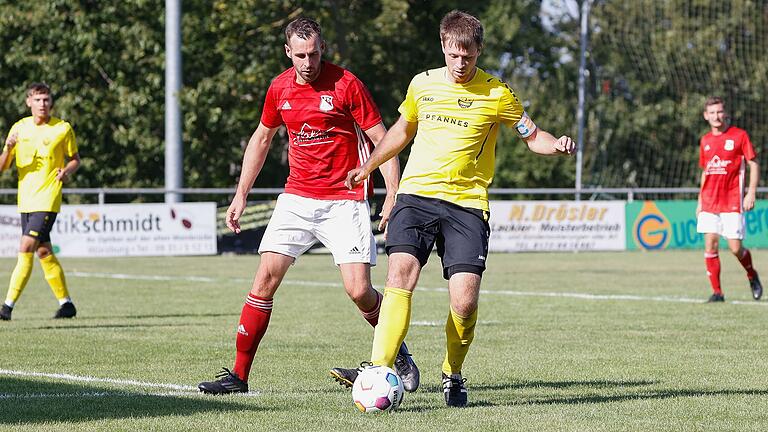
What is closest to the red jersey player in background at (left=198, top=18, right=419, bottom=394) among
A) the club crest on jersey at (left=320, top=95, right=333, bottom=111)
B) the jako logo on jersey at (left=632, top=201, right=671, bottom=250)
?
the club crest on jersey at (left=320, top=95, right=333, bottom=111)

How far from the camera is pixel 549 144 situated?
6895 millimetres

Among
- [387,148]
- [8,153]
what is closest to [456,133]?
[387,148]

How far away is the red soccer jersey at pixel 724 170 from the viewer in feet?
47.9

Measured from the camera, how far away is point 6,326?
460 inches

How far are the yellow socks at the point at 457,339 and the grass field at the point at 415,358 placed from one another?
0.74 ft

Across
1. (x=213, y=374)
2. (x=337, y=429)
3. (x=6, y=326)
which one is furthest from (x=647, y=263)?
(x=337, y=429)

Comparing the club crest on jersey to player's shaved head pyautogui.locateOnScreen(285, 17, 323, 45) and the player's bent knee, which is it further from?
the player's bent knee

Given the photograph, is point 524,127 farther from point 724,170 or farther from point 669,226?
point 669,226

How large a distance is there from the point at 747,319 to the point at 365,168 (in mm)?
6440

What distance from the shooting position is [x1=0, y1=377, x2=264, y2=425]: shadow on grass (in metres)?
6.46

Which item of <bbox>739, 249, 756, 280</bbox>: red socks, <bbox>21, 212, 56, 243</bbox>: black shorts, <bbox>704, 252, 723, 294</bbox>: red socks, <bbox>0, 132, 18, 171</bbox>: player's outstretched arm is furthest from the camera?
<bbox>739, 249, 756, 280</bbox>: red socks

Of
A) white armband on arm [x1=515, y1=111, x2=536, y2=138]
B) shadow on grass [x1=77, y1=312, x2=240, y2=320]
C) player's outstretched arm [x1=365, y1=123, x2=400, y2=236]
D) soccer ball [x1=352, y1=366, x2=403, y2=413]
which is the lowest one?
shadow on grass [x1=77, y1=312, x2=240, y2=320]

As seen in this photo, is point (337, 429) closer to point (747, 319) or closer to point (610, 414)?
point (610, 414)

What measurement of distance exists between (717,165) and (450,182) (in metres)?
8.52
